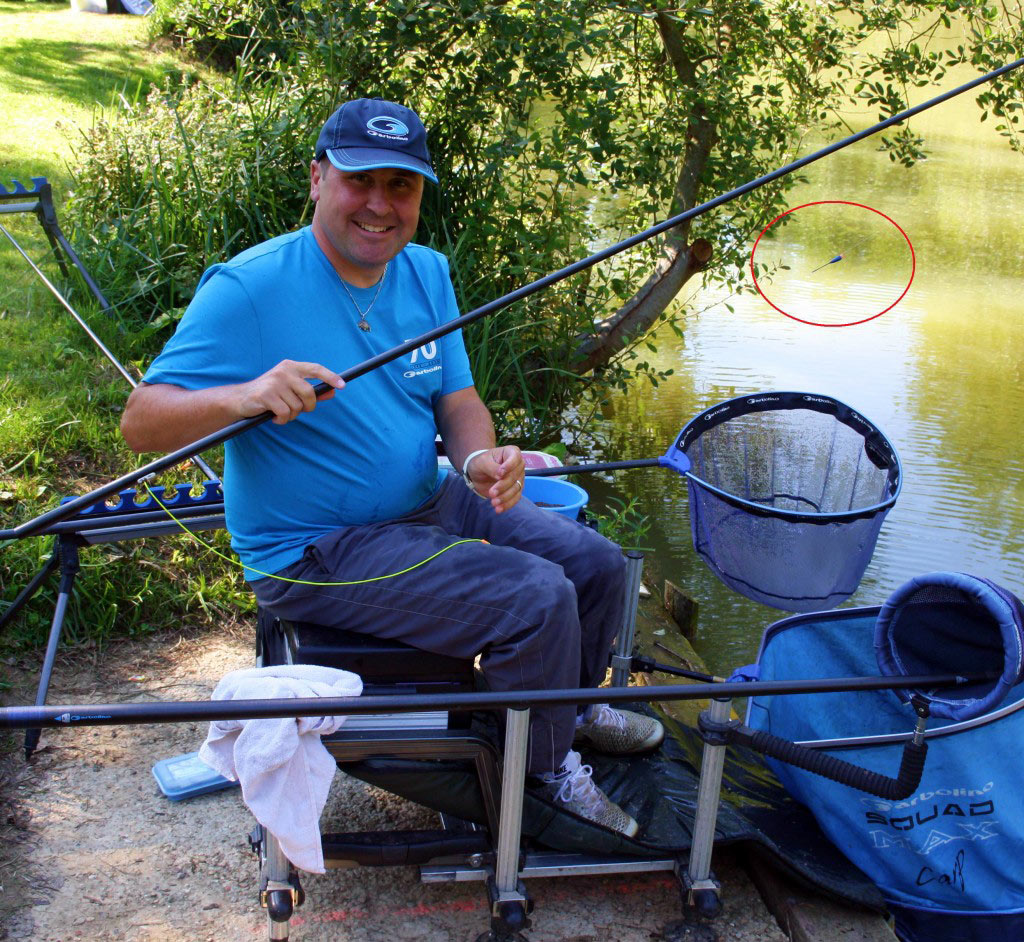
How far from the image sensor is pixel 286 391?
207cm

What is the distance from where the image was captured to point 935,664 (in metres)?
2.62

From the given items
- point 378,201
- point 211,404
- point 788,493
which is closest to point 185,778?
point 211,404

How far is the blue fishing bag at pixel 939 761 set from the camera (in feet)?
7.69

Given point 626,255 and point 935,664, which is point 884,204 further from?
point 935,664

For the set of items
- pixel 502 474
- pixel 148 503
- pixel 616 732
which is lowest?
pixel 616 732

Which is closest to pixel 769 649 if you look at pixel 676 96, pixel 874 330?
pixel 676 96

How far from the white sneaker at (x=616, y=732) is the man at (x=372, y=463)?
7.1 inches

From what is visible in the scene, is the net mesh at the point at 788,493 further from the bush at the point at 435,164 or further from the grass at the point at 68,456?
the bush at the point at 435,164

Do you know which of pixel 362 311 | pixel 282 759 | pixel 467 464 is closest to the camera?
pixel 282 759

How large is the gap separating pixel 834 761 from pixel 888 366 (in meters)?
5.42

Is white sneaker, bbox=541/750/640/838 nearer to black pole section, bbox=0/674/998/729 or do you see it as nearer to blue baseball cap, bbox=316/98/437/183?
black pole section, bbox=0/674/998/729

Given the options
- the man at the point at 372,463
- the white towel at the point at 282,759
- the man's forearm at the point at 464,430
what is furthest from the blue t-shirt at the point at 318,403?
the white towel at the point at 282,759

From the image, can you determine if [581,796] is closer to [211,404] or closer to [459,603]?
[459,603]

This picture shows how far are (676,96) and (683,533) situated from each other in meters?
2.12
